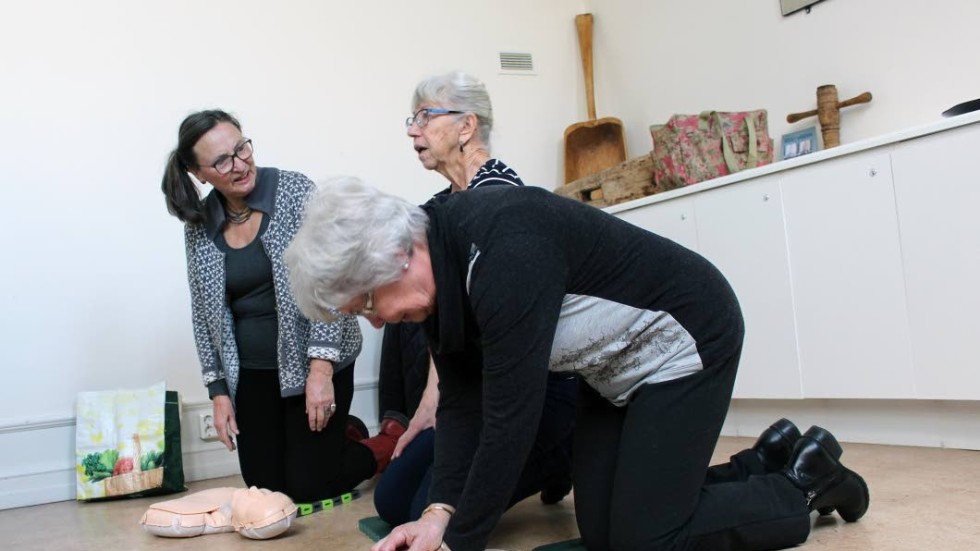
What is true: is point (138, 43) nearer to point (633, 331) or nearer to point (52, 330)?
point (52, 330)

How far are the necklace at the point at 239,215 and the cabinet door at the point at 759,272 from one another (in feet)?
5.36

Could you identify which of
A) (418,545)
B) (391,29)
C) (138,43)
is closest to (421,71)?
(391,29)

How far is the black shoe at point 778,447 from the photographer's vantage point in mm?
1718

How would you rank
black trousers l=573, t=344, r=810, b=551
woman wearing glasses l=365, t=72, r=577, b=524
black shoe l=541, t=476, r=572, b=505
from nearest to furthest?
black trousers l=573, t=344, r=810, b=551 < woman wearing glasses l=365, t=72, r=577, b=524 < black shoe l=541, t=476, r=572, b=505

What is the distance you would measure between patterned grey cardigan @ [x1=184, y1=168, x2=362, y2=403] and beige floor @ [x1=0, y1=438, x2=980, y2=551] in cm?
44

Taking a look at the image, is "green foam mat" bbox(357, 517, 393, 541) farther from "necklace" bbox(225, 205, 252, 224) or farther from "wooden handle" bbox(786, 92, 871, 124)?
"wooden handle" bbox(786, 92, 871, 124)

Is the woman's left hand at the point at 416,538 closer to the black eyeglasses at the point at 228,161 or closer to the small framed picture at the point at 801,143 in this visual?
the black eyeglasses at the point at 228,161

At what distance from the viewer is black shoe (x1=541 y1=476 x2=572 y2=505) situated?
2.00m

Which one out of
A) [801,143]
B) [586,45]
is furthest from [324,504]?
[586,45]

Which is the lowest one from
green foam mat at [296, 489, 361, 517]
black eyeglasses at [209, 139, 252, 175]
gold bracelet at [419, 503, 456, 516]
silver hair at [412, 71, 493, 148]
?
green foam mat at [296, 489, 361, 517]

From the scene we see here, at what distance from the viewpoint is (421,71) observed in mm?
4020

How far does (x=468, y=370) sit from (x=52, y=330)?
7.48 feet

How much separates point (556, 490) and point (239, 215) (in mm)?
1198

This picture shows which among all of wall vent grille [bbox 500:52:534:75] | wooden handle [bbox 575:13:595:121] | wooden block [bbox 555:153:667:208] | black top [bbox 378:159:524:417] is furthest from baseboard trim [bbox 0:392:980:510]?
wooden handle [bbox 575:13:595:121]
